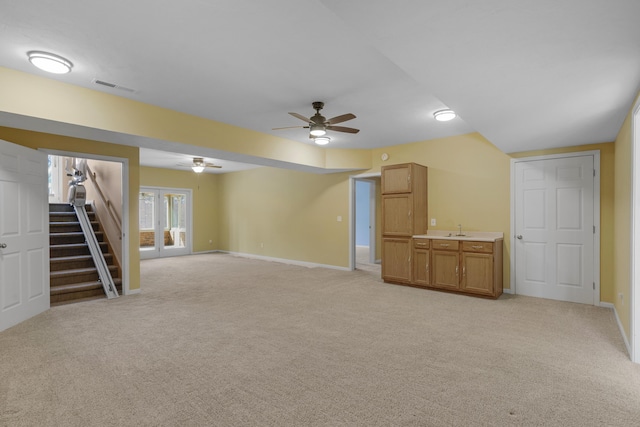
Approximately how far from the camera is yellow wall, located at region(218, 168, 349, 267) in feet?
25.0

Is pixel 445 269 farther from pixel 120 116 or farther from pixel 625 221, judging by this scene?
pixel 120 116

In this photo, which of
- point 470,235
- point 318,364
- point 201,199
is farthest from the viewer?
point 201,199

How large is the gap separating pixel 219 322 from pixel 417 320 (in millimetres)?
2369

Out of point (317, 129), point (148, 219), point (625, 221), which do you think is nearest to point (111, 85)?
point (317, 129)

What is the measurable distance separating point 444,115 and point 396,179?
172 cm

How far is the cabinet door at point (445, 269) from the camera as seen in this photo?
515cm

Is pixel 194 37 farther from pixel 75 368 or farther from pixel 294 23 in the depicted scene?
pixel 75 368

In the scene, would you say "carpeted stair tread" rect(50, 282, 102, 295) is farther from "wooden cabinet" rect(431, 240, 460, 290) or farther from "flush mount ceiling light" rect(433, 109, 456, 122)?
"flush mount ceiling light" rect(433, 109, 456, 122)

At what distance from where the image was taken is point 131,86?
3559 mm

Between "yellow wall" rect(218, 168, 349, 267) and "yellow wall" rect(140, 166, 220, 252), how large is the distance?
0.26 metres

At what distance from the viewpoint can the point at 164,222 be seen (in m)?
9.79

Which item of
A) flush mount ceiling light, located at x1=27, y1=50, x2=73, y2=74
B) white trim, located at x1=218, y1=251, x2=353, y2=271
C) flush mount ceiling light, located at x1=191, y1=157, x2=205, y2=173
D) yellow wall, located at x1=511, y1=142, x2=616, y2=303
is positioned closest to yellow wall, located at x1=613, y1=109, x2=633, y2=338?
yellow wall, located at x1=511, y1=142, x2=616, y2=303

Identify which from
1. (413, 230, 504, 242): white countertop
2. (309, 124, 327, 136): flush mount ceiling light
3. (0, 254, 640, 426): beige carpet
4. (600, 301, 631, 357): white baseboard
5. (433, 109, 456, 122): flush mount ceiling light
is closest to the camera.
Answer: (0, 254, 640, 426): beige carpet

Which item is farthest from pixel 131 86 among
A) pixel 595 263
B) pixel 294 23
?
pixel 595 263
